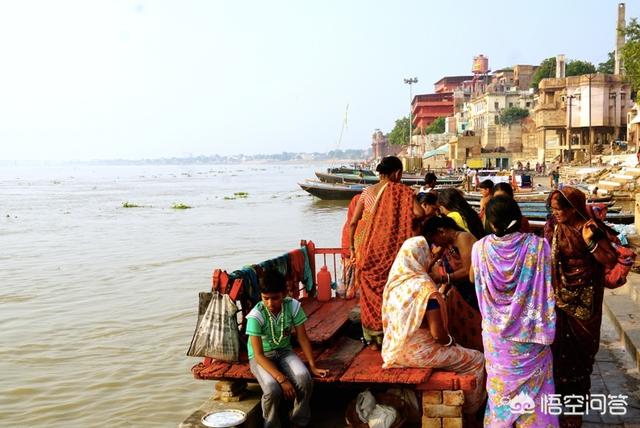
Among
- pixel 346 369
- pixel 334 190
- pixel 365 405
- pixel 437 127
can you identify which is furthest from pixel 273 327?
pixel 437 127

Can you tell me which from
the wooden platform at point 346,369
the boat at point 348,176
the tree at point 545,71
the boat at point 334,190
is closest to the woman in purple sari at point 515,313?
the wooden platform at point 346,369

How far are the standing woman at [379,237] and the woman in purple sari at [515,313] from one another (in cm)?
113

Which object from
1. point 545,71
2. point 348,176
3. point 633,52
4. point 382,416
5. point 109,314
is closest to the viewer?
point 382,416

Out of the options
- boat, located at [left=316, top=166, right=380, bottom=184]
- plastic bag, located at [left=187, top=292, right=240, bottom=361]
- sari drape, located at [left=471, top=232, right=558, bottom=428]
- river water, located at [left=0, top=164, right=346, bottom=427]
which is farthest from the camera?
boat, located at [left=316, top=166, right=380, bottom=184]

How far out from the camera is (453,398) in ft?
13.2

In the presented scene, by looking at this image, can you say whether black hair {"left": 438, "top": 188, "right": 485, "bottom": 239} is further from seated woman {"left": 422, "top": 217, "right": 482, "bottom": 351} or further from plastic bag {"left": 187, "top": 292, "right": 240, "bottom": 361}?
plastic bag {"left": 187, "top": 292, "right": 240, "bottom": 361}

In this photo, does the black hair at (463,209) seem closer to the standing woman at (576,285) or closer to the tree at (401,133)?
the standing woman at (576,285)

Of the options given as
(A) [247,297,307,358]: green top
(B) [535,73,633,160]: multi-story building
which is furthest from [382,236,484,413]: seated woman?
(B) [535,73,633,160]: multi-story building

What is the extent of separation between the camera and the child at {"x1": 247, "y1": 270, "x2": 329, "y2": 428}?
4.11 meters

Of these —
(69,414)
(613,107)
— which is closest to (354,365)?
(69,414)

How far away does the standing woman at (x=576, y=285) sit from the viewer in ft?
12.7

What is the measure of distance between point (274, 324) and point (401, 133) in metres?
108

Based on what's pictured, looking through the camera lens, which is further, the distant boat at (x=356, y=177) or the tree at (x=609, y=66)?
the tree at (x=609, y=66)

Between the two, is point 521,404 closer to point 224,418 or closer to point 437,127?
point 224,418
